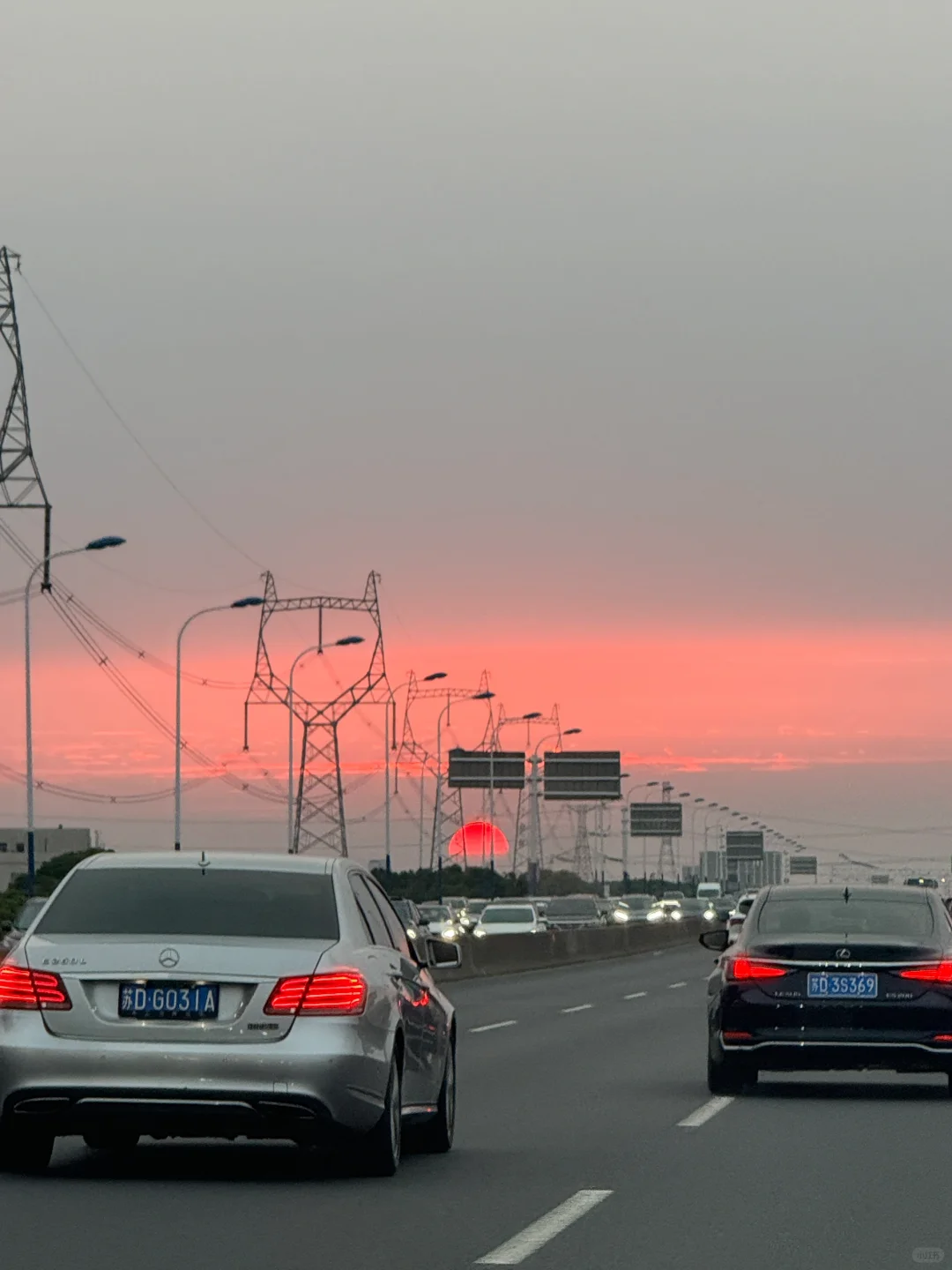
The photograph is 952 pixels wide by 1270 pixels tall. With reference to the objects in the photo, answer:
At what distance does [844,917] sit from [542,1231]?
8282 millimetres

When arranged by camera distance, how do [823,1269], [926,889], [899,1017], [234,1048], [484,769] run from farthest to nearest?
1. [484,769]
2. [926,889]
3. [899,1017]
4. [234,1048]
5. [823,1269]

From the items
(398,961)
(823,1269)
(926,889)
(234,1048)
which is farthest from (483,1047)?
(823,1269)

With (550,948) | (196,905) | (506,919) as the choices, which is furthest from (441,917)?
(196,905)

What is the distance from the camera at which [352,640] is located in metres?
80.0

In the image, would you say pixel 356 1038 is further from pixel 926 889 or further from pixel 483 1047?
pixel 483 1047

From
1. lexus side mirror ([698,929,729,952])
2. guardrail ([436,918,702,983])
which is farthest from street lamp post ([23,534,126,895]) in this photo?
lexus side mirror ([698,929,729,952])

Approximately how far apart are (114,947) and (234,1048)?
2.40 ft

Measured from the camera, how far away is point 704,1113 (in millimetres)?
16500

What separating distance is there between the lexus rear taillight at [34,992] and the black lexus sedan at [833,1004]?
7.27m

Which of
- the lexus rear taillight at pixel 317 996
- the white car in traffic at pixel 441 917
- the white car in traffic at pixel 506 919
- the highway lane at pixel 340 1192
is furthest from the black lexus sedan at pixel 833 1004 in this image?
the white car in traffic at pixel 506 919

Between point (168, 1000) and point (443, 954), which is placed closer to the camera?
point (168, 1000)

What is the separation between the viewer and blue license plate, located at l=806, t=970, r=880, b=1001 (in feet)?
57.2

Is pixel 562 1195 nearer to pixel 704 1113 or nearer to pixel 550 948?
pixel 704 1113

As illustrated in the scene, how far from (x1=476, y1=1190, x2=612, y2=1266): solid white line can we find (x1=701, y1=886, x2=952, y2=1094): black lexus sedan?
5802 mm
